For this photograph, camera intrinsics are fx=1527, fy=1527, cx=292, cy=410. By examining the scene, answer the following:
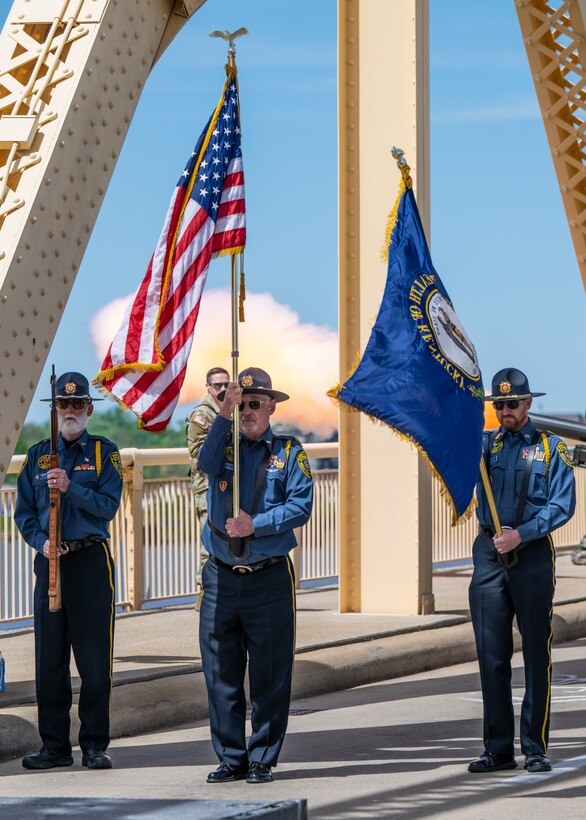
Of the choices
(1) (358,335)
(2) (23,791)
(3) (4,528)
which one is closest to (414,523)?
(1) (358,335)

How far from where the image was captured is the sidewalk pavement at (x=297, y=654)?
28.9ft

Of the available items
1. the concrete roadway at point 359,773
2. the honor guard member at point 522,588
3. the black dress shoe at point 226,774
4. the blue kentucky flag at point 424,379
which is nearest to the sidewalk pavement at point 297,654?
the concrete roadway at point 359,773

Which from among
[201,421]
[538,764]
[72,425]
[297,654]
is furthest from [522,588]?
[201,421]

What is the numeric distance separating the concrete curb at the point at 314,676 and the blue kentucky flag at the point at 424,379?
2.49 meters

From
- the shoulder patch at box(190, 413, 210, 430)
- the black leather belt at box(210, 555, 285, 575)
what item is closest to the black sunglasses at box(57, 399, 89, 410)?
the black leather belt at box(210, 555, 285, 575)

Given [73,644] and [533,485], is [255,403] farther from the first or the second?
[73,644]

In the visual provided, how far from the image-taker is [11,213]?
6688mm

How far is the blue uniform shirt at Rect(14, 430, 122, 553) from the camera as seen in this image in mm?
7574

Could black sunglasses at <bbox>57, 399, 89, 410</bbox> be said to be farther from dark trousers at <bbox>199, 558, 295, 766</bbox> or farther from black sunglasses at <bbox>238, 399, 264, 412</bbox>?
dark trousers at <bbox>199, 558, 295, 766</bbox>

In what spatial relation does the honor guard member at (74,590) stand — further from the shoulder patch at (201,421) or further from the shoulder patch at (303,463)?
the shoulder patch at (201,421)

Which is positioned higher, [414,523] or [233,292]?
[233,292]

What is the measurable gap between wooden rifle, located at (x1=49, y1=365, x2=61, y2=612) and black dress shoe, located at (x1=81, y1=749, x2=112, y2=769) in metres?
0.74

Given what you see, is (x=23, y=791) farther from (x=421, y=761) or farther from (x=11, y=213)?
(x=11, y=213)

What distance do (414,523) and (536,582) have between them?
4915 millimetres
